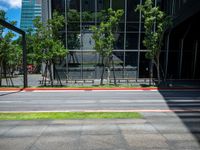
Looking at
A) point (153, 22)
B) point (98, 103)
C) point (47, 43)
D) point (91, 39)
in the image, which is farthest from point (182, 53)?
point (98, 103)

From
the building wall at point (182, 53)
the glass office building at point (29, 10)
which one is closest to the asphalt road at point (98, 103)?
the building wall at point (182, 53)

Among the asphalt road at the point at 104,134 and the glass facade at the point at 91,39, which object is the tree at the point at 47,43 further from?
the asphalt road at the point at 104,134

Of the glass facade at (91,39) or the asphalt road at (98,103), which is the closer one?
the asphalt road at (98,103)

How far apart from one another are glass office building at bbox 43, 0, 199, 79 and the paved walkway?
22.6m

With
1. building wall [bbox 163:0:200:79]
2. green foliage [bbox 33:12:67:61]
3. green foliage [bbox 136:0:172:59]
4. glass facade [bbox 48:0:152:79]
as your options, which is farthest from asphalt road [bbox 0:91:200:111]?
building wall [bbox 163:0:200:79]

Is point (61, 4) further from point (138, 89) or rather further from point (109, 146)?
point (109, 146)

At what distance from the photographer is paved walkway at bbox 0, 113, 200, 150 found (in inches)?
235

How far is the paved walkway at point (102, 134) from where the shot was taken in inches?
235

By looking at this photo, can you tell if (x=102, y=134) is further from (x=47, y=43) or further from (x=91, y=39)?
(x=91, y=39)

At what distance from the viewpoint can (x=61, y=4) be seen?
30938 mm

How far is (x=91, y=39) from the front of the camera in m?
31.3

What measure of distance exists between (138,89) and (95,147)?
16.8m

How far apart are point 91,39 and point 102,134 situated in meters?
25.4

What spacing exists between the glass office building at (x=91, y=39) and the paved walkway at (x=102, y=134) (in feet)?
74.0
